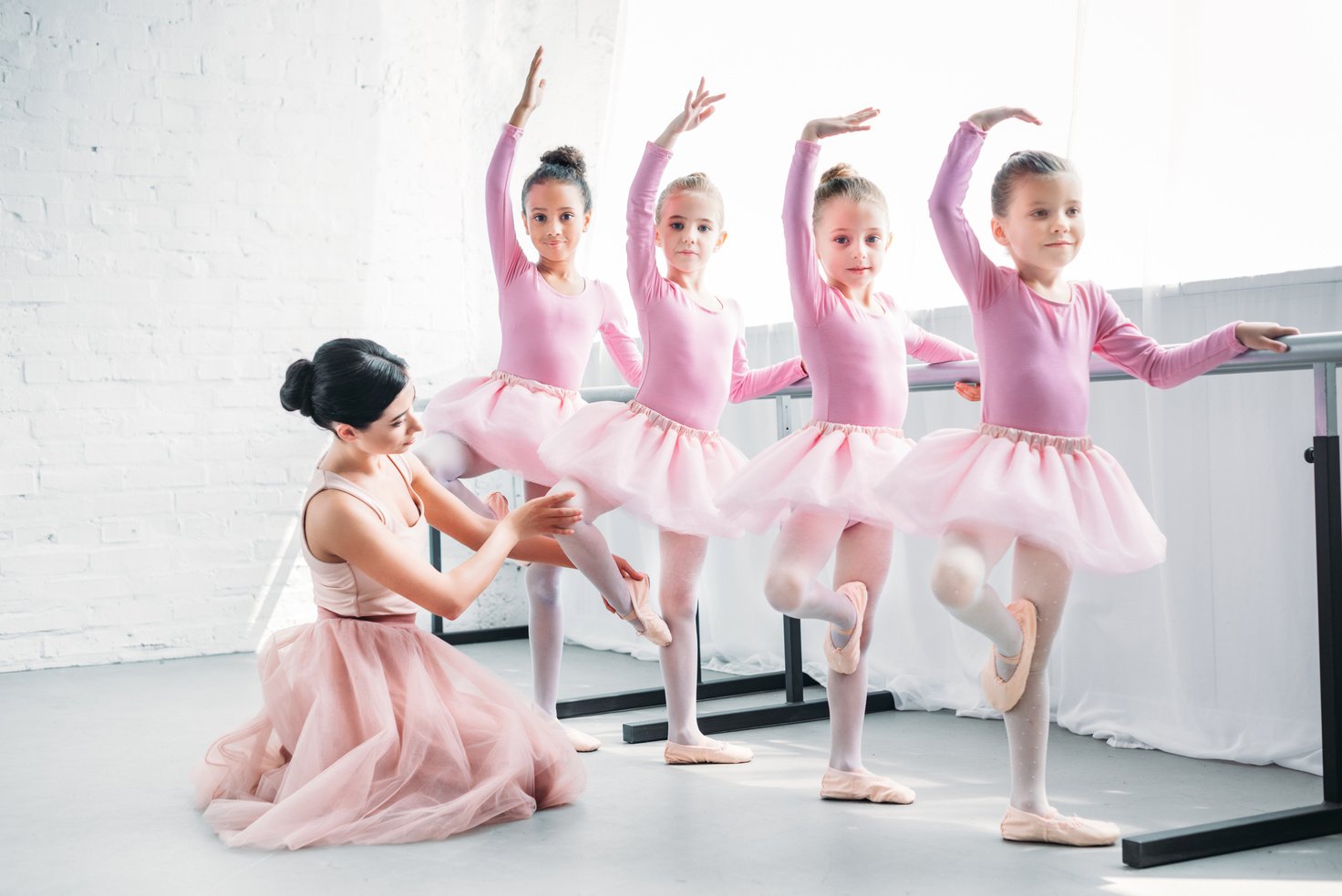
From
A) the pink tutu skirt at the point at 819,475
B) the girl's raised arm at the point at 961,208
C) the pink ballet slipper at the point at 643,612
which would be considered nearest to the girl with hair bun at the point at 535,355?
the pink ballet slipper at the point at 643,612

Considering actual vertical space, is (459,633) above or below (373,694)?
below

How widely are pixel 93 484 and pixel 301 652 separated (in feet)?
7.00

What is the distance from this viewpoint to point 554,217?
9.25ft

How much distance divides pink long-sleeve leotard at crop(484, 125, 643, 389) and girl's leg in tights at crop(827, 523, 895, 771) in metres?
0.68

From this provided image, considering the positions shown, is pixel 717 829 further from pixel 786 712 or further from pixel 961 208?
pixel 961 208

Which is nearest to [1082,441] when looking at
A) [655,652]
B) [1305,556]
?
[1305,556]

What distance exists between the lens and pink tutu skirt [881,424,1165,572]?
75.2 inches

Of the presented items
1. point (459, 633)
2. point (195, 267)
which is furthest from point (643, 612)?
point (195, 267)

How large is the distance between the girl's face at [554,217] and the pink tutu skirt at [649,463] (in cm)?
44

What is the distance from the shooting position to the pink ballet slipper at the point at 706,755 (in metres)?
2.63

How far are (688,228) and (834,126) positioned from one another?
47cm

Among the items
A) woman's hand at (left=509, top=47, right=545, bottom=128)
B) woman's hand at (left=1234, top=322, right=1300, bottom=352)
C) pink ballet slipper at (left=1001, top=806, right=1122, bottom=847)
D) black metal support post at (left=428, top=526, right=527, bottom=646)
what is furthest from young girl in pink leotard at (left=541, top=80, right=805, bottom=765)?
black metal support post at (left=428, top=526, right=527, bottom=646)

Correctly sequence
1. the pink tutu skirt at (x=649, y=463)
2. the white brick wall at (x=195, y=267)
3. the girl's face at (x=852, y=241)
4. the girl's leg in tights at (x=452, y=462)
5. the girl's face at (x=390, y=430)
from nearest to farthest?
the girl's face at (x=390, y=430) < the girl's face at (x=852, y=241) < the pink tutu skirt at (x=649, y=463) < the girl's leg in tights at (x=452, y=462) < the white brick wall at (x=195, y=267)

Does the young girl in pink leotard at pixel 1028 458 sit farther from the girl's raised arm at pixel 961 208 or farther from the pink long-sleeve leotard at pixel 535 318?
→ the pink long-sleeve leotard at pixel 535 318
